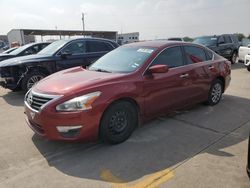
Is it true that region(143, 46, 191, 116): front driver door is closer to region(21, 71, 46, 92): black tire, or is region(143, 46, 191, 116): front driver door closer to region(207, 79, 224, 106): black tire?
region(207, 79, 224, 106): black tire

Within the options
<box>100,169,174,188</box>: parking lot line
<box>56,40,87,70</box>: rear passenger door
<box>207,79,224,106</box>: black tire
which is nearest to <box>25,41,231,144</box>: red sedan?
<box>207,79,224,106</box>: black tire

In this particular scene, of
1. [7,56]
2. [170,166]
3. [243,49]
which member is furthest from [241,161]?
[243,49]

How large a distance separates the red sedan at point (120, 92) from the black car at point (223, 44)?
9.11 meters

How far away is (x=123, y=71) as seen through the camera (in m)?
4.45

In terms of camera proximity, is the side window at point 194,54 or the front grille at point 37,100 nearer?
the front grille at point 37,100

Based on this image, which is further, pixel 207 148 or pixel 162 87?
pixel 162 87

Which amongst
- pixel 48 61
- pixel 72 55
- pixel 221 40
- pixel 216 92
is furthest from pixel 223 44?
pixel 48 61

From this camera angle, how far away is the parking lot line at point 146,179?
10.1ft

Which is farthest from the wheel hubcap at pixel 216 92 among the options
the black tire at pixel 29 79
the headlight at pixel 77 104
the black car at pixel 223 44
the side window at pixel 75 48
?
the black car at pixel 223 44

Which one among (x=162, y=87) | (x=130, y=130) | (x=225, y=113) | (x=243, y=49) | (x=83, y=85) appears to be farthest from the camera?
(x=243, y=49)

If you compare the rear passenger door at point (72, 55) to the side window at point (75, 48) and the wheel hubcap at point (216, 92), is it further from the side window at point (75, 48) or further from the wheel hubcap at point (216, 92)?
the wheel hubcap at point (216, 92)

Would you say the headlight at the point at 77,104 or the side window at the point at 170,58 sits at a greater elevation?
the side window at the point at 170,58

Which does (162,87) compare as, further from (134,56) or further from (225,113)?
(225,113)

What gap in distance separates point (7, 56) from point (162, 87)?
777 cm
